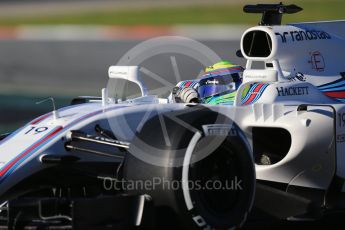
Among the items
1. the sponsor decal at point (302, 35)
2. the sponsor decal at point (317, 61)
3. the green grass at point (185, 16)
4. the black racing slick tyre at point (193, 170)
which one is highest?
the green grass at point (185, 16)

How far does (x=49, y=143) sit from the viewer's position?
6.24 meters

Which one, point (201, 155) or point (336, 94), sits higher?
point (336, 94)

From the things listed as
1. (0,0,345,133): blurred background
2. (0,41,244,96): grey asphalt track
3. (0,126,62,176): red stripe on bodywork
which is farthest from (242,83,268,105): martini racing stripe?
(0,41,244,96): grey asphalt track

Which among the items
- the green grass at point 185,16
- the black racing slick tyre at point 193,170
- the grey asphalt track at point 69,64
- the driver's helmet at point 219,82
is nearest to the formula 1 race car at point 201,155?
the black racing slick tyre at point 193,170

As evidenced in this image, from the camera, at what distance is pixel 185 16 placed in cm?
2558

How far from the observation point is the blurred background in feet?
49.5

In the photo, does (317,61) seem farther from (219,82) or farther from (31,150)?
(31,150)

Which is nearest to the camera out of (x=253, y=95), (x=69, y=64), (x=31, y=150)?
(x=31, y=150)

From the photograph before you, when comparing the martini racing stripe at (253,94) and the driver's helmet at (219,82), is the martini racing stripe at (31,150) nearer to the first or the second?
the martini racing stripe at (253,94)

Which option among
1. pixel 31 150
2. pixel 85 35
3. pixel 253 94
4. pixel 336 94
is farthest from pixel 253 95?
pixel 85 35

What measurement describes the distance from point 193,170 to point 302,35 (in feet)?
8.36

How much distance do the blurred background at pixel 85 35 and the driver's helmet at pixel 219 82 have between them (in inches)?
179

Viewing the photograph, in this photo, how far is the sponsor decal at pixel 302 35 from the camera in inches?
296

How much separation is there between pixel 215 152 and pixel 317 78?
2130mm
